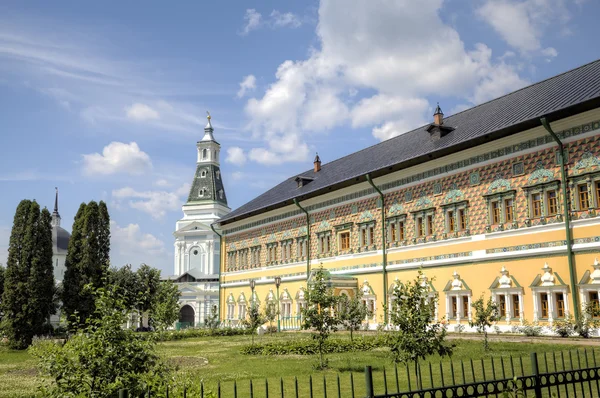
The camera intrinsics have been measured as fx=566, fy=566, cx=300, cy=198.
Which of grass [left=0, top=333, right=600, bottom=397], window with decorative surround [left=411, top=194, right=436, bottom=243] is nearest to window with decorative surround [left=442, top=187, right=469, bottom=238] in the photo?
window with decorative surround [left=411, top=194, right=436, bottom=243]

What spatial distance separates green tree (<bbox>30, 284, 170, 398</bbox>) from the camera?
630 cm

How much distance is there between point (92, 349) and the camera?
647cm

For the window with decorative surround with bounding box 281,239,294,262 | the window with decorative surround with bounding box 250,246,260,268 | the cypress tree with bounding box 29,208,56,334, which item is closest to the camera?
the cypress tree with bounding box 29,208,56,334

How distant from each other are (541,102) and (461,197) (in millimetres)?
4929

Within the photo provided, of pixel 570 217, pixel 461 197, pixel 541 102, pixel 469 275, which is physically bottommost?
pixel 469 275

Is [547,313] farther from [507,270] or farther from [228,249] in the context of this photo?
[228,249]

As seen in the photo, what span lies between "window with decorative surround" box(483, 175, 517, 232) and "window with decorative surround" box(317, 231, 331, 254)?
11957 mm

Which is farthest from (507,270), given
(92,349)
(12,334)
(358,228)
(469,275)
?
(12,334)

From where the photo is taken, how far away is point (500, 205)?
2252 cm

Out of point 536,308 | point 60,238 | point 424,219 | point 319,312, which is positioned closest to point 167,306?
point 424,219

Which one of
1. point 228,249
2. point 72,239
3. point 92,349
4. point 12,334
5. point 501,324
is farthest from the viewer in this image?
point 228,249

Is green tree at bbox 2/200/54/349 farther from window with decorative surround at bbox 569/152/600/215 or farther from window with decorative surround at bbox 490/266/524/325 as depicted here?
window with decorative surround at bbox 569/152/600/215

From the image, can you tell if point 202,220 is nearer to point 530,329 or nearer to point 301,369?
point 530,329

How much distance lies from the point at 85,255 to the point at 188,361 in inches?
740
